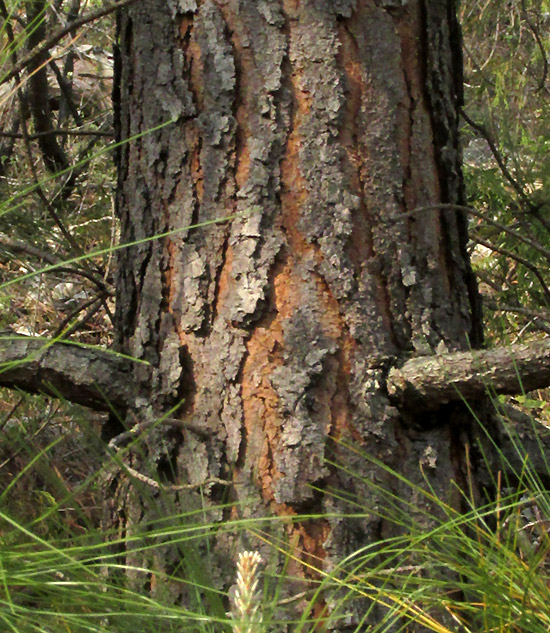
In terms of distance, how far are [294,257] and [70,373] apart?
17.9 inches

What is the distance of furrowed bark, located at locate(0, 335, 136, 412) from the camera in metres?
1.54

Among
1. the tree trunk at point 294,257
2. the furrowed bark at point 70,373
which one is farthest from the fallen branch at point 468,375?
the furrowed bark at point 70,373

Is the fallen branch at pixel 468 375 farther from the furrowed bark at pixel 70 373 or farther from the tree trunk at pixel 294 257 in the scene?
the furrowed bark at pixel 70 373

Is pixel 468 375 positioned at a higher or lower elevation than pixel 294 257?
lower

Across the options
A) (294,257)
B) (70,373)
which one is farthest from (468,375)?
(70,373)

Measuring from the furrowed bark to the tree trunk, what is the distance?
0.04 m

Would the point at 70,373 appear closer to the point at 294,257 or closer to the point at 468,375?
the point at 294,257

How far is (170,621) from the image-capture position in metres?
1.21

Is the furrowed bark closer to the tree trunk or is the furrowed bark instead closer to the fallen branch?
the tree trunk

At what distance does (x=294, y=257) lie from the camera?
5.01 feet

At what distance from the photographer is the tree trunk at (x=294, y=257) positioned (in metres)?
1.51

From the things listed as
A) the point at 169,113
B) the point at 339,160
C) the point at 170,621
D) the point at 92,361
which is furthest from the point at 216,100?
the point at 170,621

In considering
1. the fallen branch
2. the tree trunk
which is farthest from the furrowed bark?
the fallen branch

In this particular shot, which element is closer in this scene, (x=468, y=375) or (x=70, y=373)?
(x=468, y=375)
